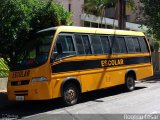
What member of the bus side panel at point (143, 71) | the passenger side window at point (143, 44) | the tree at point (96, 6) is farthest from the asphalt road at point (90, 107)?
the tree at point (96, 6)

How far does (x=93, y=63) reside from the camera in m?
14.4

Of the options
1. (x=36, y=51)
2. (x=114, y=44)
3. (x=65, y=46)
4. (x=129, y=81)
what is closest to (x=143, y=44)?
(x=129, y=81)

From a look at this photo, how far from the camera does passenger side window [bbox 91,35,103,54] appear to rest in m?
14.6

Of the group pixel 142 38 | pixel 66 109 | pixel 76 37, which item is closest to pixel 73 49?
pixel 76 37

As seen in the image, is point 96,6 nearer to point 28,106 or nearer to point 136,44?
point 136,44

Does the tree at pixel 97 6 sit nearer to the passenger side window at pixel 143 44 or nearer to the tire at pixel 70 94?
the passenger side window at pixel 143 44

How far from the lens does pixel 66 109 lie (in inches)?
496

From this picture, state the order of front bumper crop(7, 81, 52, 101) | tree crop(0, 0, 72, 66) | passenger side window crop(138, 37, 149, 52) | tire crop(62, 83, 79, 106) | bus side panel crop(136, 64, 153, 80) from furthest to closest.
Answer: passenger side window crop(138, 37, 149, 52)
bus side panel crop(136, 64, 153, 80)
tree crop(0, 0, 72, 66)
tire crop(62, 83, 79, 106)
front bumper crop(7, 81, 52, 101)

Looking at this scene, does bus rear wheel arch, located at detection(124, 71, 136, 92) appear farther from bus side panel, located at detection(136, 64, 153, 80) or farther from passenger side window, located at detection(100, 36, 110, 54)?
passenger side window, located at detection(100, 36, 110, 54)

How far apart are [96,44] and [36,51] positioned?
263 centimetres

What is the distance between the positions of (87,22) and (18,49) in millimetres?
30064

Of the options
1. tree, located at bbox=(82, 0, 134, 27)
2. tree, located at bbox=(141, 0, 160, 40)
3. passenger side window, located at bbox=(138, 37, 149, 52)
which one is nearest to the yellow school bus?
passenger side window, located at bbox=(138, 37, 149, 52)

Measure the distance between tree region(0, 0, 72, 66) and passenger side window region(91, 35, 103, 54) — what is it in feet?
4.86

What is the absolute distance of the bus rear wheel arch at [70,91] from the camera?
13019mm
